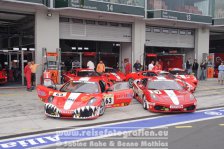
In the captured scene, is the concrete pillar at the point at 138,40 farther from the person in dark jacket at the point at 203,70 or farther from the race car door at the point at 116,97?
the race car door at the point at 116,97

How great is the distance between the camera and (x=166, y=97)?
31.7ft

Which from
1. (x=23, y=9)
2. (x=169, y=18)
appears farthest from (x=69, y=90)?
(x=169, y=18)

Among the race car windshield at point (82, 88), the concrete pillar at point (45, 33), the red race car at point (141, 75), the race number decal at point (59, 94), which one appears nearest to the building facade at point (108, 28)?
the concrete pillar at point (45, 33)

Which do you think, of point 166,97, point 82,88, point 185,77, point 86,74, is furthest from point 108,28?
point 166,97

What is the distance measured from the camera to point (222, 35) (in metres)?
30.8

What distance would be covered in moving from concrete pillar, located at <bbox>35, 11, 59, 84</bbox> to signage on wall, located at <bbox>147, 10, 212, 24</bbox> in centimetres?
754

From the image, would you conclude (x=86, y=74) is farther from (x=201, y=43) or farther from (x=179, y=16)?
(x=201, y=43)

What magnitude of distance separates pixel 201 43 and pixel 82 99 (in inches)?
769

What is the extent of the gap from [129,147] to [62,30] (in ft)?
45.4

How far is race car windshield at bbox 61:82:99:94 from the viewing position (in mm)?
9328

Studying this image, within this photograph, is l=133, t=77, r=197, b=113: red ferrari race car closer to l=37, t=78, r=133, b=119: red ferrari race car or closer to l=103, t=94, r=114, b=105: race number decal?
l=37, t=78, r=133, b=119: red ferrari race car

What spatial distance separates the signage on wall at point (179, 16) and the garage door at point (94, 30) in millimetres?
2156

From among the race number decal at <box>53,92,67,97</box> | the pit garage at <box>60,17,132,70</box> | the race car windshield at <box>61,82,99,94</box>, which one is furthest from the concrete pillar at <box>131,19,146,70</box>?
the race number decal at <box>53,92,67,97</box>

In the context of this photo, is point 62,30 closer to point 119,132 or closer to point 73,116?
point 73,116
